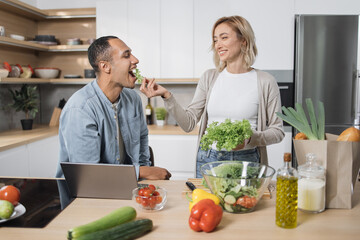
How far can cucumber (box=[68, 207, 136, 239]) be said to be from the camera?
3.58 ft

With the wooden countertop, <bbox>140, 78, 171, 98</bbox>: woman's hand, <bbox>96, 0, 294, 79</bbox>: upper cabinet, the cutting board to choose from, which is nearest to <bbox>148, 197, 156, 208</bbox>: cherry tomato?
the cutting board

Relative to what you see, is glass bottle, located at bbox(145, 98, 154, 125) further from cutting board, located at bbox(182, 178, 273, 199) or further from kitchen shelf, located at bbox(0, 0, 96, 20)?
cutting board, located at bbox(182, 178, 273, 199)

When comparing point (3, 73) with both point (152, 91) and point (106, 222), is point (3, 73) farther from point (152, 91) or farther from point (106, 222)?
point (106, 222)

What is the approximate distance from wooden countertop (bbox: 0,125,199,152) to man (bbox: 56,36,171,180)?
1.27 meters

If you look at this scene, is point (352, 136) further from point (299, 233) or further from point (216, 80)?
point (216, 80)

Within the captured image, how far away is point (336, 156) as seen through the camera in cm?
134

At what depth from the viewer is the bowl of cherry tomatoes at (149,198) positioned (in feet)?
4.45

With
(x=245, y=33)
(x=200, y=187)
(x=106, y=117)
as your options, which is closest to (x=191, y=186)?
(x=200, y=187)

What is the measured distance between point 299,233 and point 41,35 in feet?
12.5

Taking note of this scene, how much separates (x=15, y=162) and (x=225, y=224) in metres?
2.40

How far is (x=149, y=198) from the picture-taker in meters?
1.35

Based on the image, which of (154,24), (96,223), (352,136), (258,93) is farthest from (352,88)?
(96,223)

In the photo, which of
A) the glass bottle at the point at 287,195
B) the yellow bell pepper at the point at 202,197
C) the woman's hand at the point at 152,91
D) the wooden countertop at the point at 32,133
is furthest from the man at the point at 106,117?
the wooden countertop at the point at 32,133

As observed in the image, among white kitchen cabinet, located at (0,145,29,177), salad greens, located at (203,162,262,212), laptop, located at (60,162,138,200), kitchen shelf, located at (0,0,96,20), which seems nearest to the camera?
salad greens, located at (203,162,262,212)
